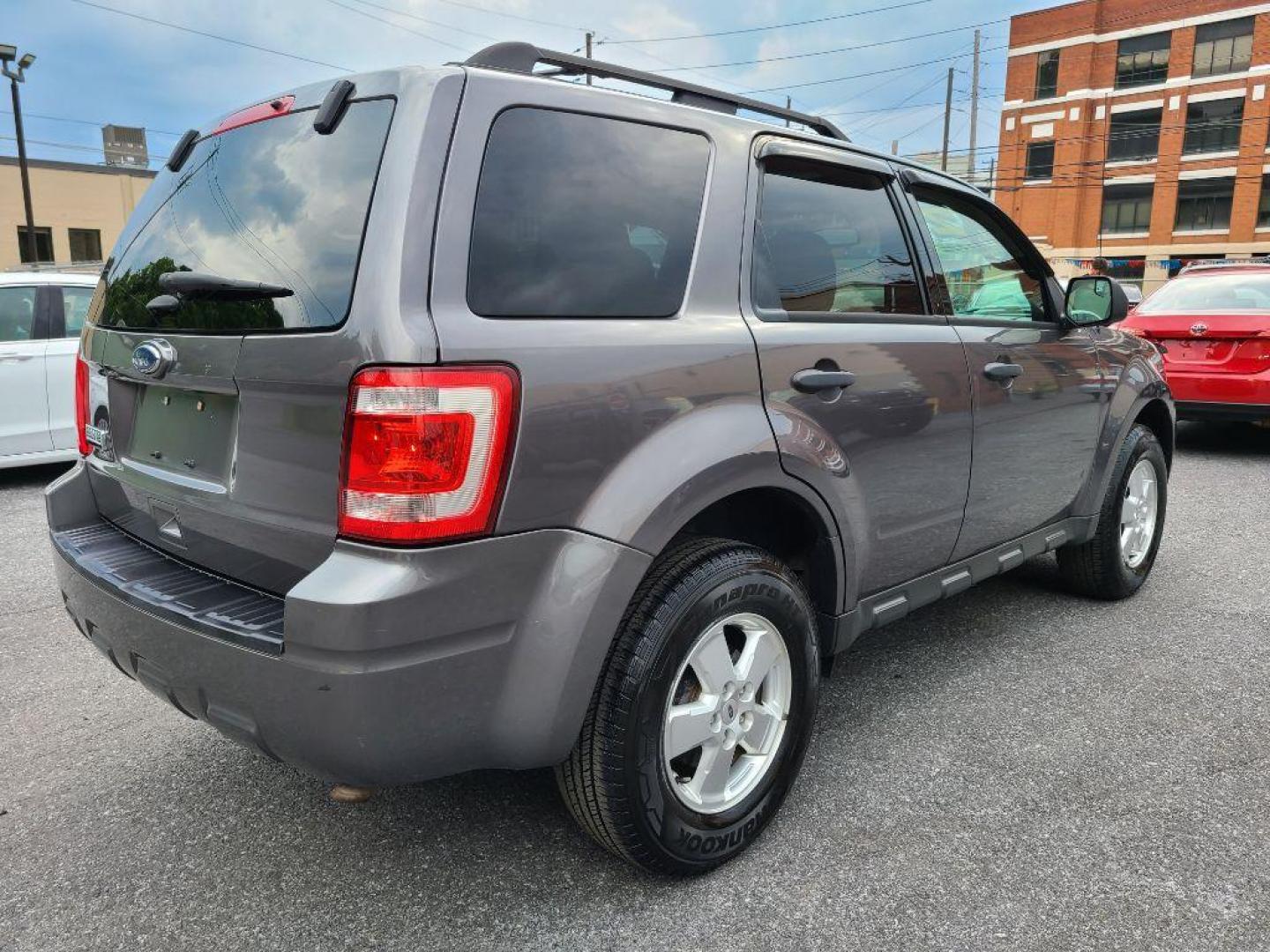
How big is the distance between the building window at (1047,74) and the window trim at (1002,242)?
51.3 m

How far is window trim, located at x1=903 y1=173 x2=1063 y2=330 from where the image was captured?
3.08m

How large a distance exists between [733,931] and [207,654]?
4.22 feet

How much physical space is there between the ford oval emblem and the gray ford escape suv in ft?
0.06

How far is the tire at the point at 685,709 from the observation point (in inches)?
79.1

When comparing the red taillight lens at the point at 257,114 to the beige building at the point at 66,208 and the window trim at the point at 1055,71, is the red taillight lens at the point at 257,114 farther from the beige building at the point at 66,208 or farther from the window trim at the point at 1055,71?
Result: the window trim at the point at 1055,71

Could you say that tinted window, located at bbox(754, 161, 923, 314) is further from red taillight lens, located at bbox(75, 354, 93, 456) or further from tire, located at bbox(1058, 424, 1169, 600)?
red taillight lens, located at bbox(75, 354, 93, 456)

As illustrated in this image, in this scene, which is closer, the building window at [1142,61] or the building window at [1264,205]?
the building window at [1264,205]

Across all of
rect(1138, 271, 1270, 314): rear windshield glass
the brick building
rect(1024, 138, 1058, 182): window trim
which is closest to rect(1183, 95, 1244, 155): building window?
the brick building

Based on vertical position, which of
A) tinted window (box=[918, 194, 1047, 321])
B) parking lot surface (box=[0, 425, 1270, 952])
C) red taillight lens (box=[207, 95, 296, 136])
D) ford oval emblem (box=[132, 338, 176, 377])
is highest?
red taillight lens (box=[207, 95, 296, 136])

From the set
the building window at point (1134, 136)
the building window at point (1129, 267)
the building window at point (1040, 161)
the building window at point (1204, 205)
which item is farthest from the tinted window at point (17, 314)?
the building window at point (1040, 161)

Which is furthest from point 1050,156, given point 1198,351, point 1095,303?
point 1095,303

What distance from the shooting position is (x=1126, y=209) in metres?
46.2

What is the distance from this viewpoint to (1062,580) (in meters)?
4.44

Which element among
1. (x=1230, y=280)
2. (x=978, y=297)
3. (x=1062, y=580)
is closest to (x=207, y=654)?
(x=978, y=297)
